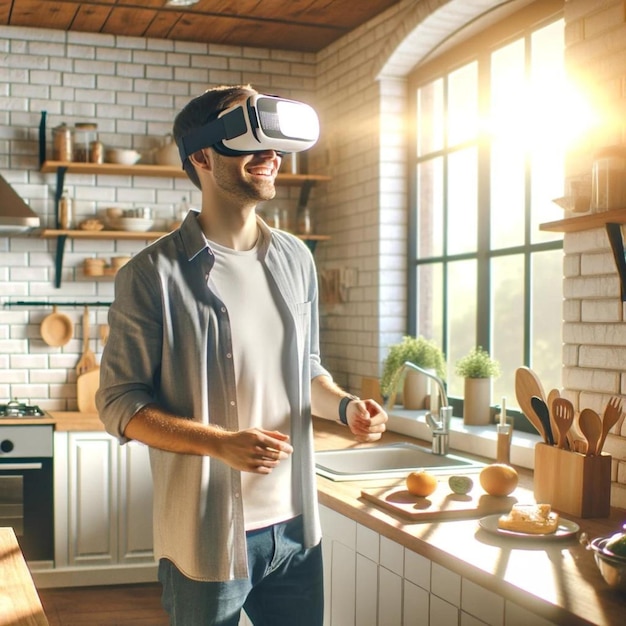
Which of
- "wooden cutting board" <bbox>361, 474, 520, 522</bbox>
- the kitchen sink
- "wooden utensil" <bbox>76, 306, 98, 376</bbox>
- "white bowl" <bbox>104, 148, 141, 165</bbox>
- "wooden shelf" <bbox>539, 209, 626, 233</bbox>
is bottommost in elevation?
the kitchen sink

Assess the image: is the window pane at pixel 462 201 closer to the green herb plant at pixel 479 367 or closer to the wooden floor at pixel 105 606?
the green herb plant at pixel 479 367

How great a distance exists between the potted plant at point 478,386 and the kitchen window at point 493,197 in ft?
0.38

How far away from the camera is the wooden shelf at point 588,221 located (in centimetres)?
238

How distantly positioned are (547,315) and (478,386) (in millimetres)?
389

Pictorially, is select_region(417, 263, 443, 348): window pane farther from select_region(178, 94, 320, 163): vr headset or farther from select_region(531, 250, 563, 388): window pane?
select_region(178, 94, 320, 163): vr headset

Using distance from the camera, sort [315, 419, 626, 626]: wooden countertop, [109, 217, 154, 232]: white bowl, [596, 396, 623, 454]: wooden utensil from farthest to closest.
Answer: [109, 217, 154, 232]: white bowl, [596, 396, 623, 454]: wooden utensil, [315, 419, 626, 626]: wooden countertop

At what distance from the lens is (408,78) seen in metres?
4.36

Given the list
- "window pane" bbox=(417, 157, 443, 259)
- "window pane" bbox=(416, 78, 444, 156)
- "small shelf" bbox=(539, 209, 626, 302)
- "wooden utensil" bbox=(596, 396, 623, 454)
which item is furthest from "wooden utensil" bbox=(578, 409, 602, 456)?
"window pane" bbox=(416, 78, 444, 156)

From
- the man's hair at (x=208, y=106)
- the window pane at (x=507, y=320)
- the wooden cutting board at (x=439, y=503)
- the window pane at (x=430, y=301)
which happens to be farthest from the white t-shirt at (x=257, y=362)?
the window pane at (x=430, y=301)

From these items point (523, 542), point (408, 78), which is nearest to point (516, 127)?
point (408, 78)

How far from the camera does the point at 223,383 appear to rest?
192 centimetres

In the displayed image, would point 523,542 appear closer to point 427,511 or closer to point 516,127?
point 427,511

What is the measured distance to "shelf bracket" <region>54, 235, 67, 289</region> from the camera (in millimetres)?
4711

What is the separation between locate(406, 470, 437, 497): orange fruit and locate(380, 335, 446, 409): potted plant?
1185 millimetres
